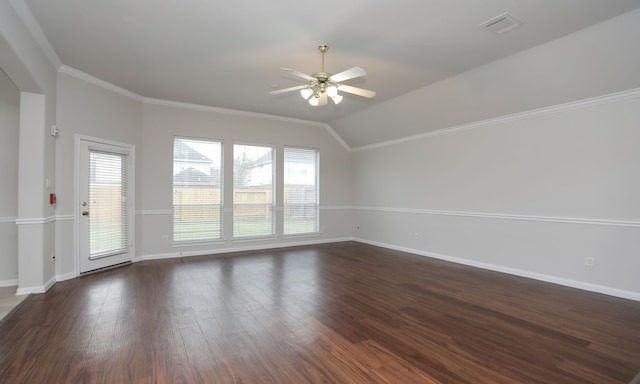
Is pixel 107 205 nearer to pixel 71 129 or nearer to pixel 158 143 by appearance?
pixel 71 129

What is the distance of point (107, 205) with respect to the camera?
4.85 m

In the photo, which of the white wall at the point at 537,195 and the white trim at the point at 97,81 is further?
the white trim at the point at 97,81

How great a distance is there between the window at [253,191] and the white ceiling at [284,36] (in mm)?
2034

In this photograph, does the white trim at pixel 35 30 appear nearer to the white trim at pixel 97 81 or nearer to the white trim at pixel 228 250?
the white trim at pixel 97 81

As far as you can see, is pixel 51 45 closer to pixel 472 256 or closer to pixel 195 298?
pixel 195 298

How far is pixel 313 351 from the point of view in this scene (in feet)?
7.82

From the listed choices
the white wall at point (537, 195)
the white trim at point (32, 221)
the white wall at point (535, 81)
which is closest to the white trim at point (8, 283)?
the white trim at point (32, 221)

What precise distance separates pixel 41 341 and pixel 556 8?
5508mm

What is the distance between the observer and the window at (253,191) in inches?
253

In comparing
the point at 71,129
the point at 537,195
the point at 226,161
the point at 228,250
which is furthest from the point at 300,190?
the point at 537,195

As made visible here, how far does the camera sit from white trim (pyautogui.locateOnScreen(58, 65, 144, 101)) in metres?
4.20

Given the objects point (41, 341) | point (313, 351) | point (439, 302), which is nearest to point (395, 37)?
point (439, 302)

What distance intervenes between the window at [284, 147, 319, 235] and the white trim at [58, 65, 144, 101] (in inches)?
124

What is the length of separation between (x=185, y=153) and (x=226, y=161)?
80cm
